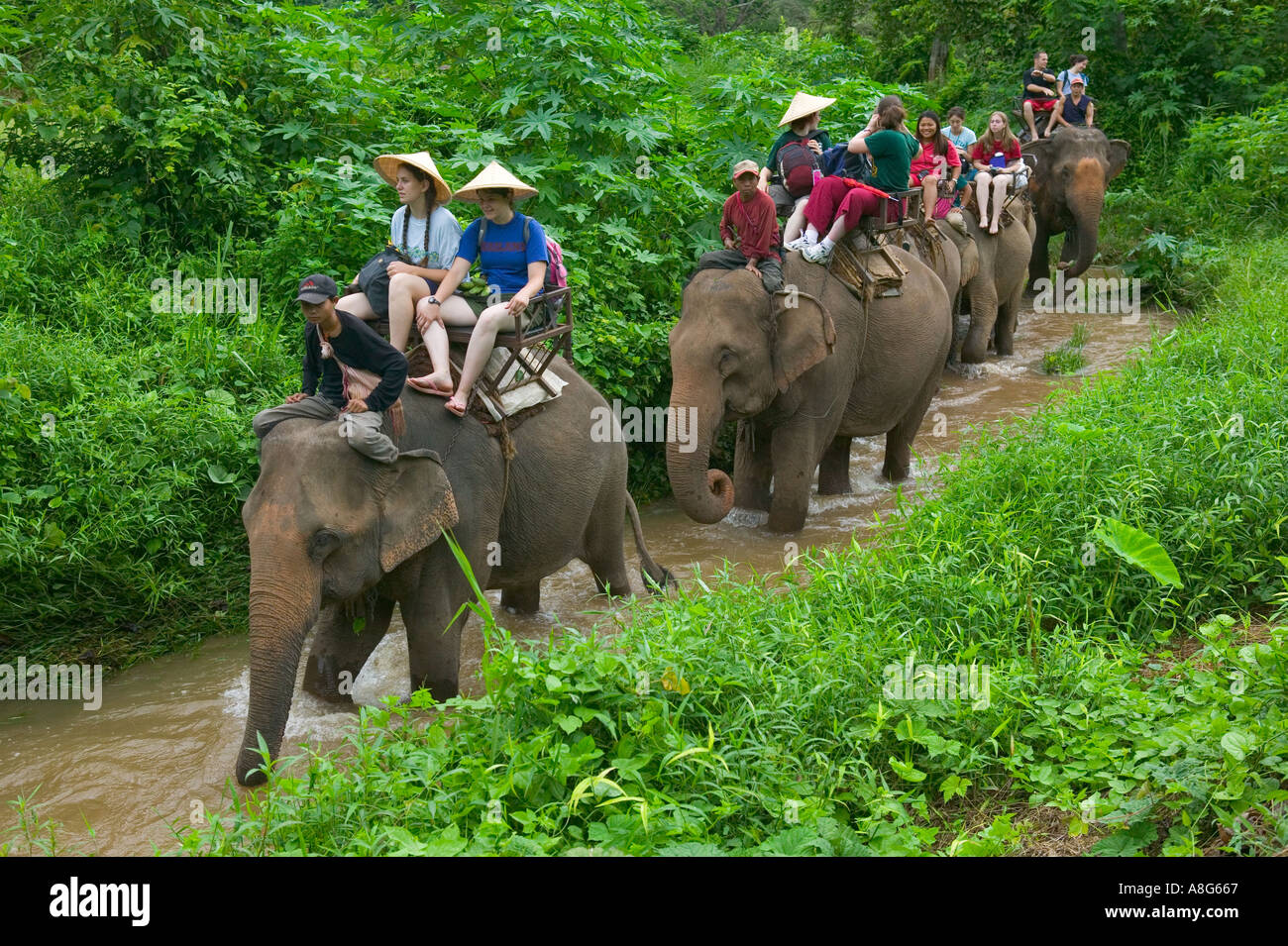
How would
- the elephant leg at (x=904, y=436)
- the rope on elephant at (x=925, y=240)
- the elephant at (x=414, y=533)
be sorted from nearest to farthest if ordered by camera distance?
the elephant at (x=414, y=533) → the elephant leg at (x=904, y=436) → the rope on elephant at (x=925, y=240)

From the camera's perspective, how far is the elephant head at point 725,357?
23.4ft

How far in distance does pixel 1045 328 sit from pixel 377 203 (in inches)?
348

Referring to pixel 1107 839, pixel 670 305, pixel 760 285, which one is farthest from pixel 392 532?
pixel 670 305

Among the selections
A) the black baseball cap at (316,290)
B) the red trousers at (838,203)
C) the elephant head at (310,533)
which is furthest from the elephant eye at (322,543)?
the red trousers at (838,203)

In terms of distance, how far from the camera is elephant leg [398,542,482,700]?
5344mm

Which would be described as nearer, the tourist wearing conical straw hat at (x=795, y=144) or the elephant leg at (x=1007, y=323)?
the tourist wearing conical straw hat at (x=795, y=144)

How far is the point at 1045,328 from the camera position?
14.3 meters

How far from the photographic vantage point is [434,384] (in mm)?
5480

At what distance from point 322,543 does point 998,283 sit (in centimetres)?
969

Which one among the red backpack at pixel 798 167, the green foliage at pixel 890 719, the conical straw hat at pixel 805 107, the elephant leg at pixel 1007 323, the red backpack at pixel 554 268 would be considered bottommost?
the green foliage at pixel 890 719

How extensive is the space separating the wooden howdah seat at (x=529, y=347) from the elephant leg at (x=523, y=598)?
1361mm

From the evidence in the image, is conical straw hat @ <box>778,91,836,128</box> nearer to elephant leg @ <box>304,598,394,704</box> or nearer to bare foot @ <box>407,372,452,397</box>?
bare foot @ <box>407,372,452,397</box>

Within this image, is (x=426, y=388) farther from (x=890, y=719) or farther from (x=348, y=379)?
(x=890, y=719)

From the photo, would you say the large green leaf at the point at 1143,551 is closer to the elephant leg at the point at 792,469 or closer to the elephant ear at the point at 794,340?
the elephant ear at the point at 794,340
